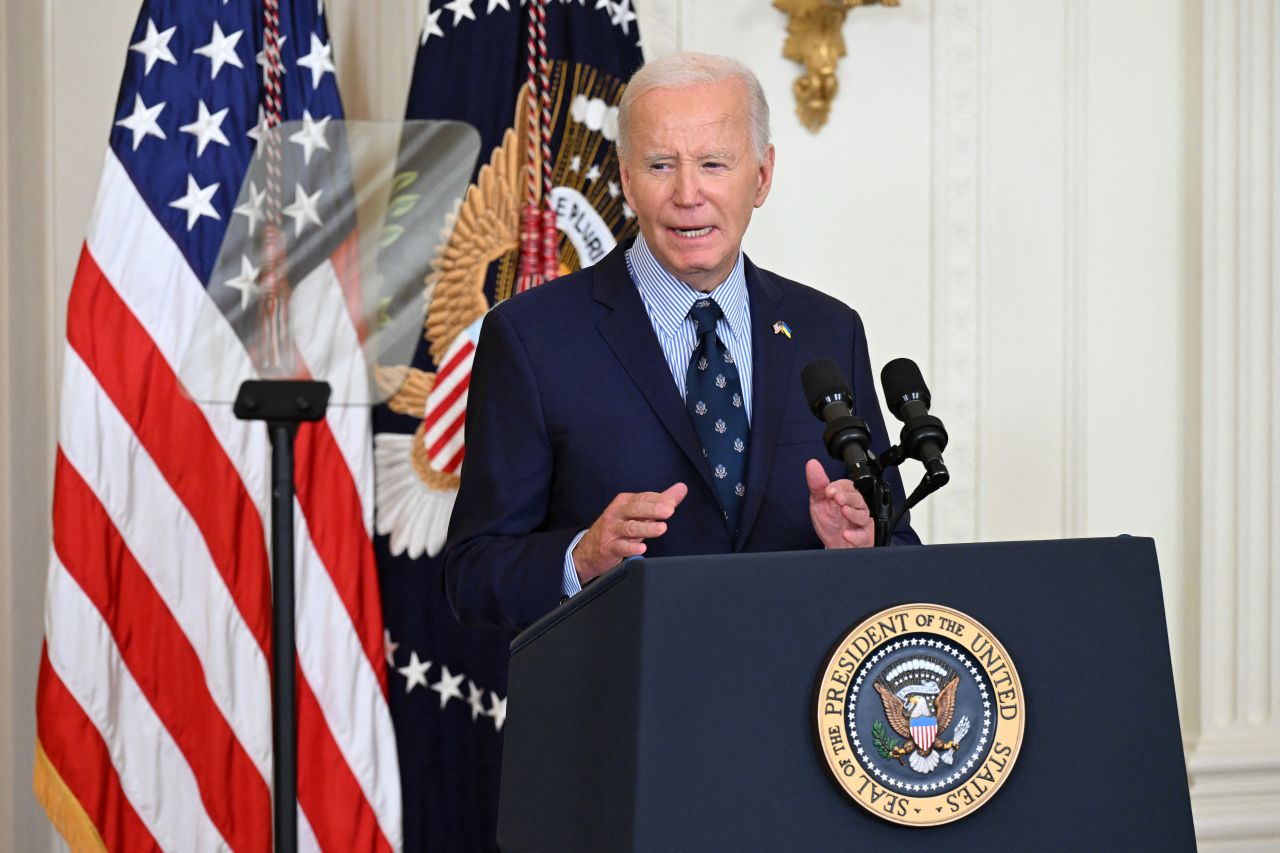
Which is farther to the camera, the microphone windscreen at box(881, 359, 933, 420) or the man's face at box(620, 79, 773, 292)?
the man's face at box(620, 79, 773, 292)

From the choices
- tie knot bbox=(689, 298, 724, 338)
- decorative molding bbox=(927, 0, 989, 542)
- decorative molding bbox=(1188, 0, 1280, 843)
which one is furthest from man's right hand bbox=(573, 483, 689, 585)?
decorative molding bbox=(1188, 0, 1280, 843)

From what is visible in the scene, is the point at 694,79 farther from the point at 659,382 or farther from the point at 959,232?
the point at 959,232

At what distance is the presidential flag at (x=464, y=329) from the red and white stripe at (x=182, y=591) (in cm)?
8

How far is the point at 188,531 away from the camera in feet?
10.9

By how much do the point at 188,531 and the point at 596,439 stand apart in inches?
63.2

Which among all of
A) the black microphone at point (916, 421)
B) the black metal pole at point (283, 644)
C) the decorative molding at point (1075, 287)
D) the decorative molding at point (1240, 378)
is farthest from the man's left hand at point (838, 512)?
the decorative molding at point (1240, 378)

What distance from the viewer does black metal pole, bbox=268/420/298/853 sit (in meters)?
2.58

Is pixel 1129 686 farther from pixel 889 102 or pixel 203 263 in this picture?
pixel 889 102

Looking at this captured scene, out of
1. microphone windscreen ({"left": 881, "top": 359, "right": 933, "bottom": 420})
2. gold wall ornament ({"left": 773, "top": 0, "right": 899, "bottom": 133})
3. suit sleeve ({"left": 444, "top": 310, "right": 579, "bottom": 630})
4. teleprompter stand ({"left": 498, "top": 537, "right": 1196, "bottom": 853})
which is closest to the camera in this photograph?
teleprompter stand ({"left": 498, "top": 537, "right": 1196, "bottom": 853})

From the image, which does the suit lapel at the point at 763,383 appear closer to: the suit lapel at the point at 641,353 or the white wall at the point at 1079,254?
the suit lapel at the point at 641,353

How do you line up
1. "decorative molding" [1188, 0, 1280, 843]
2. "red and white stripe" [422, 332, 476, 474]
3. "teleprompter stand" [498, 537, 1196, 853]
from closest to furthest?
"teleprompter stand" [498, 537, 1196, 853] < "red and white stripe" [422, 332, 476, 474] < "decorative molding" [1188, 0, 1280, 843]

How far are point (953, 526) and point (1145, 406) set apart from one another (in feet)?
2.15

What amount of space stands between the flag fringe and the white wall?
184 cm

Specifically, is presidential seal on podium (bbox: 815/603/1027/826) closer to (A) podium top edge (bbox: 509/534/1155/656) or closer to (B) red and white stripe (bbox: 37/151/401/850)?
(A) podium top edge (bbox: 509/534/1155/656)
